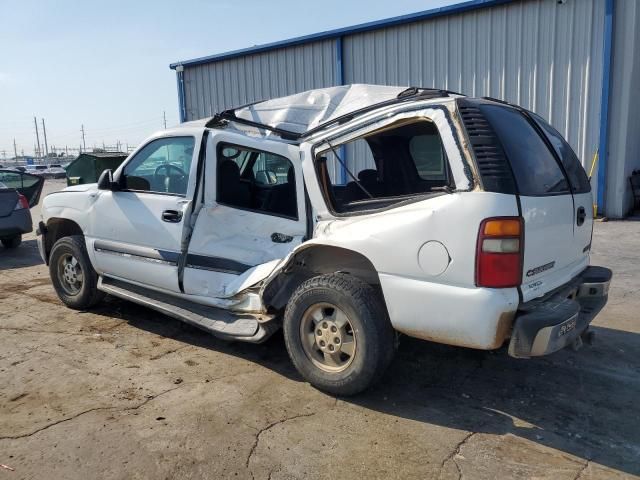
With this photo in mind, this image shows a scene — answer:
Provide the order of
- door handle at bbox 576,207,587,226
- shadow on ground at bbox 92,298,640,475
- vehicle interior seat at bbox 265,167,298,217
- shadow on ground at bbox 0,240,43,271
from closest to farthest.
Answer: shadow on ground at bbox 92,298,640,475, door handle at bbox 576,207,587,226, vehicle interior seat at bbox 265,167,298,217, shadow on ground at bbox 0,240,43,271

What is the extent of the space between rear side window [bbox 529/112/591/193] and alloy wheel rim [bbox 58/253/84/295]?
4.43 metres

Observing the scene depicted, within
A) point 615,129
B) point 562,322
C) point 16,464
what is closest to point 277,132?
point 562,322

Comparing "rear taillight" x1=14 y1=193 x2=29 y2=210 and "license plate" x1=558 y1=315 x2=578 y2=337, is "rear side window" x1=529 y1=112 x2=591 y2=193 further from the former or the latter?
"rear taillight" x1=14 y1=193 x2=29 y2=210

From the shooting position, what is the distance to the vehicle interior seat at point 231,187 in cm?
441

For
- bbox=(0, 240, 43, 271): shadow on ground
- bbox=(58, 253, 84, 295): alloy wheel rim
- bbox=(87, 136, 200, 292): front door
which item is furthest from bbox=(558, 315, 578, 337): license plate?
bbox=(0, 240, 43, 271): shadow on ground

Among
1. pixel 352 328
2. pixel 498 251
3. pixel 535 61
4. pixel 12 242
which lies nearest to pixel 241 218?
pixel 352 328

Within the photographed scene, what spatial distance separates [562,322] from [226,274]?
2.43 metres

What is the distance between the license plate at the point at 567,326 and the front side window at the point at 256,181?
1.99 meters

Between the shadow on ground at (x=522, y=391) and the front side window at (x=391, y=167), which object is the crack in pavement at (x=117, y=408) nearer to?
the shadow on ground at (x=522, y=391)

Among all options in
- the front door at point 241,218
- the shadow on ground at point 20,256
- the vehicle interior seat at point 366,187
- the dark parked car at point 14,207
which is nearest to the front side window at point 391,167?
the vehicle interior seat at point 366,187

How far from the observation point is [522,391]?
3.70 metres

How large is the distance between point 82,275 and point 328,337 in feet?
10.1

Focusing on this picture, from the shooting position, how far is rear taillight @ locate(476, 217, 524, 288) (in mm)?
2928

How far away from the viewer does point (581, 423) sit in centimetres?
327
